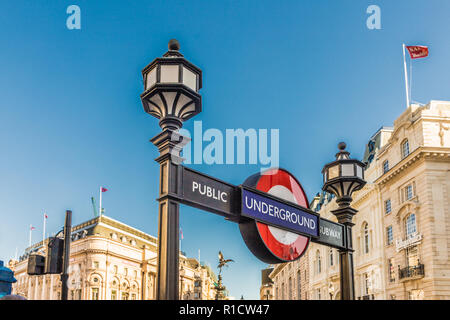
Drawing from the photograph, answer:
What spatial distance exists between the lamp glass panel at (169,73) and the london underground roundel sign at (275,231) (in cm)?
133

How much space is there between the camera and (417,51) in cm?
3950

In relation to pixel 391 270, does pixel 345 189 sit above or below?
below

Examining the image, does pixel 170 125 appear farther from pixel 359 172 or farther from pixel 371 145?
pixel 371 145

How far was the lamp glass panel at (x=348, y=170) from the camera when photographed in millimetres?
7410

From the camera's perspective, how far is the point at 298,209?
5.67 meters

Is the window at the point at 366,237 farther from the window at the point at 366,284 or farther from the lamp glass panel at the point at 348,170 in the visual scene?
the lamp glass panel at the point at 348,170

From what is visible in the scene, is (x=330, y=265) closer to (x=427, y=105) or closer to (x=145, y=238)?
(x=427, y=105)

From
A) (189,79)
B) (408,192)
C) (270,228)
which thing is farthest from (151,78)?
(408,192)

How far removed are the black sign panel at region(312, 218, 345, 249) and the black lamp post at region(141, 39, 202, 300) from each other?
2520mm

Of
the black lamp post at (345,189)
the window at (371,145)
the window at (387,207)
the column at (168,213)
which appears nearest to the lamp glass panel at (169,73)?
the column at (168,213)

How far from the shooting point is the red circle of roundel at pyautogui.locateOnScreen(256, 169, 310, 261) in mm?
4988

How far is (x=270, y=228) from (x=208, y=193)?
2.83 ft

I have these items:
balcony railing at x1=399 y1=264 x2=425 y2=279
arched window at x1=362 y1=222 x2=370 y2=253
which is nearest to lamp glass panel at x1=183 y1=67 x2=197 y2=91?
balcony railing at x1=399 y1=264 x2=425 y2=279
